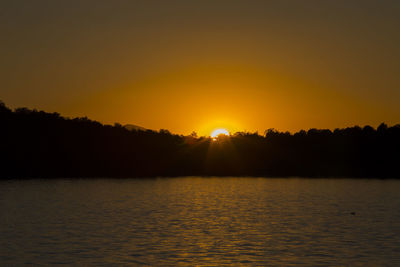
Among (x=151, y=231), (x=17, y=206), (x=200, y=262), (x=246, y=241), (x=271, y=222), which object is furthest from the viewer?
(x=17, y=206)

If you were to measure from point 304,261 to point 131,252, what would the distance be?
12.1 m

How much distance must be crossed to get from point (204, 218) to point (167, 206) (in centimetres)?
→ 1732

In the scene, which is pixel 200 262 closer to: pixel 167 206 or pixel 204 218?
pixel 204 218

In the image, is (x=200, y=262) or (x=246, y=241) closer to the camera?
(x=200, y=262)

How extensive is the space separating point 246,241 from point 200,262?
1022 cm

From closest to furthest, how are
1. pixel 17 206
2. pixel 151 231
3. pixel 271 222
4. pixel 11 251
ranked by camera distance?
1. pixel 11 251
2. pixel 151 231
3. pixel 271 222
4. pixel 17 206

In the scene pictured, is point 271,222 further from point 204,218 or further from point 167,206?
point 167,206

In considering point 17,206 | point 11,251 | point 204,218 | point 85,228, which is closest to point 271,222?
point 204,218

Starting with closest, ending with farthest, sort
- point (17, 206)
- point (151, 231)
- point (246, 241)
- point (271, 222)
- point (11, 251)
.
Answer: point (11, 251)
point (246, 241)
point (151, 231)
point (271, 222)
point (17, 206)

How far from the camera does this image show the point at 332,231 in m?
53.7

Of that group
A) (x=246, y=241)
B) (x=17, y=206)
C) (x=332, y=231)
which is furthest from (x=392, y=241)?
(x=17, y=206)

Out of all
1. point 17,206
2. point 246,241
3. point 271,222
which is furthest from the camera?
point 17,206

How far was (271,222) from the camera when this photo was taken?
198 feet

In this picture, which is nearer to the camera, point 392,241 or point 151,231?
point 392,241
